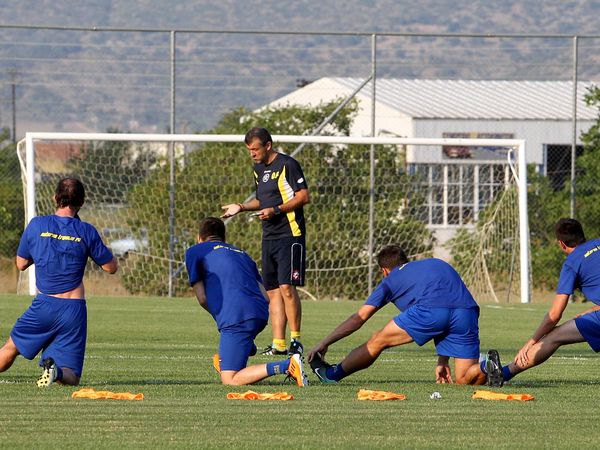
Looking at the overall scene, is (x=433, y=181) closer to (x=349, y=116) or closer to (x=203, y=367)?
(x=349, y=116)

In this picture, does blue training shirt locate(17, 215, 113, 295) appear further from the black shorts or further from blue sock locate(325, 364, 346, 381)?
the black shorts

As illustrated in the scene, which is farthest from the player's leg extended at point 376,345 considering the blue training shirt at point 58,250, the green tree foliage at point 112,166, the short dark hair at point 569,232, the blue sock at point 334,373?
the green tree foliage at point 112,166

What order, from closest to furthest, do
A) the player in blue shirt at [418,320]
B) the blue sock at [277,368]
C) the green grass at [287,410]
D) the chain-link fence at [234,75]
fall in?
1. the green grass at [287,410]
2. the blue sock at [277,368]
3. the player in blue shirt at [418,320]
4. the chain-link fence at [234,75]

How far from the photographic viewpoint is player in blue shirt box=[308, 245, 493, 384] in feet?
34.2

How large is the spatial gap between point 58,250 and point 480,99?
50.3 m

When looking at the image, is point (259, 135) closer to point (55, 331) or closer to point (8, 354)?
point (55, 331)

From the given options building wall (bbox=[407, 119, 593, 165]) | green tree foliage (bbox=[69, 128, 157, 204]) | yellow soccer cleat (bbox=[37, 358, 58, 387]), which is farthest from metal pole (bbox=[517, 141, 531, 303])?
building wall (bbox=[407, 119, 593, 165])

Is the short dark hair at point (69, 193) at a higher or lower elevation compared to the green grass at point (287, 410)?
higher

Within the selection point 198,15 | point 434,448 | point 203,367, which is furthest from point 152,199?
point 198,15

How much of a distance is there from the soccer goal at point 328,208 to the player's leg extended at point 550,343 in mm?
12243

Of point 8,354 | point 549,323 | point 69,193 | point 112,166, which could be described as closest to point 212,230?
point 69,193

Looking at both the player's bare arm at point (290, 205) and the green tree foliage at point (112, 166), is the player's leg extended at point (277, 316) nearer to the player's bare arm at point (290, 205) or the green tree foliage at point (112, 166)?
the player's bare arm at point (290, 205)

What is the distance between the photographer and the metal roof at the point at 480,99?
55.2 metres

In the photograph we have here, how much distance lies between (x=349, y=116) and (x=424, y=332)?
56.2 ft
